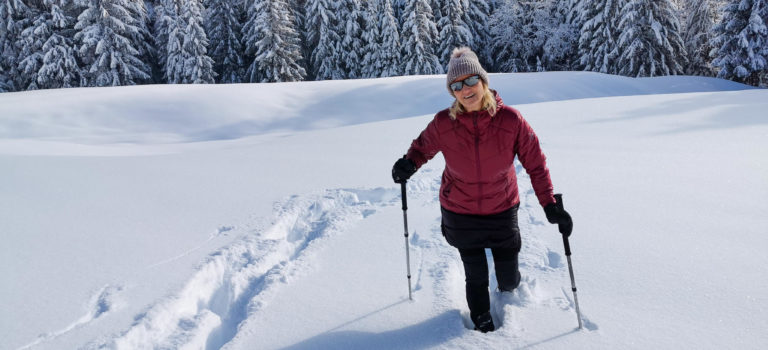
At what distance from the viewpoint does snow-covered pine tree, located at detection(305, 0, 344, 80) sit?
28.6 metres

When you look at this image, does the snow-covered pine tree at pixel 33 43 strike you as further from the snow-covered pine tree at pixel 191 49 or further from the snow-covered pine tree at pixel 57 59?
the snow-covered pine tree at pixel 191 49

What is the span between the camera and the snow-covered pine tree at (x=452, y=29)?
92.2 ft

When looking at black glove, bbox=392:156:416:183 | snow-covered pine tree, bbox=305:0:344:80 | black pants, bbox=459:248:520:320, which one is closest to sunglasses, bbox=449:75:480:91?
black glove, bbox=392:156:416:183

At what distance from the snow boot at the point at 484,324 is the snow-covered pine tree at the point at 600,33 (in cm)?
2489

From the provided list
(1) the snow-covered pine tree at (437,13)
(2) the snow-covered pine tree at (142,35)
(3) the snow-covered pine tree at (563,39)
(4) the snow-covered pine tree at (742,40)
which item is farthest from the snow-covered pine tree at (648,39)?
(2) the snow-covered pine tree at (142,35)

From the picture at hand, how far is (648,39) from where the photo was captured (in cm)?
2280

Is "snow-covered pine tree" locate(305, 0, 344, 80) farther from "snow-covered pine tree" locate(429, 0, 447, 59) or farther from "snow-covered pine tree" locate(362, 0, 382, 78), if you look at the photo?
"snow-covered pine tree" locate(429, 0, 447, 59)

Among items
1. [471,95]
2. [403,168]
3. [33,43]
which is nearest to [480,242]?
[403,168]

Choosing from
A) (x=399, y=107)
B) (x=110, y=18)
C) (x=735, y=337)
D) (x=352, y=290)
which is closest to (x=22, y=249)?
(x=352, y=290)

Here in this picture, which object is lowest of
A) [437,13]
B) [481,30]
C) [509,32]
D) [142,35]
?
[509,32]

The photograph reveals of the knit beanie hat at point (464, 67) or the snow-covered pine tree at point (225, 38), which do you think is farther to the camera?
the snow-covered pine tree at point (225, 38)

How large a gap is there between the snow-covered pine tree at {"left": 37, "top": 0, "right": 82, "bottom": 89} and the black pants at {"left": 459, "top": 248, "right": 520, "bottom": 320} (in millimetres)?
26934

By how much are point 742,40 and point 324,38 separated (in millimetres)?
22010

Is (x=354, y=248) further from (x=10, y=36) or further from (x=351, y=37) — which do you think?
(x=10, y=36)
